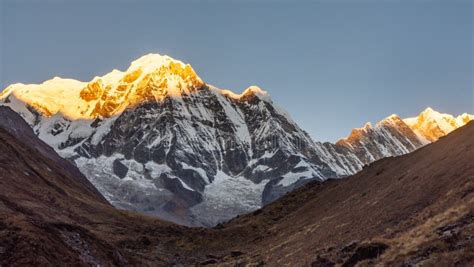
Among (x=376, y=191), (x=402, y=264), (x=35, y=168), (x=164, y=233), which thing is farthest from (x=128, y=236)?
(x=402, y=264)

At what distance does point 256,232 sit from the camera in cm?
9156

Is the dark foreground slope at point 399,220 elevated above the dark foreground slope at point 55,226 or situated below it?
below

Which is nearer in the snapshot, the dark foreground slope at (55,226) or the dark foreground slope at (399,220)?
the dark foreground slope at (399,220)

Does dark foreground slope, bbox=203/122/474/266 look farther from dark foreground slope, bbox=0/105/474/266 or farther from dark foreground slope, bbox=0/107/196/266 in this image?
dark foreground slope, bbox=0/107/196/266

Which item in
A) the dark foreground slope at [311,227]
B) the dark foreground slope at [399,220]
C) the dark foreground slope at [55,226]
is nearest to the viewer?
the dark foreground slope at [399,220]

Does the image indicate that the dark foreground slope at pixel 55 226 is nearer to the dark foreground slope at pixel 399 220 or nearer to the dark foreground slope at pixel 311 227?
the dark foreground slope at pixel 311 227

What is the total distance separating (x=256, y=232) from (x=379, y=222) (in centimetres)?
4879

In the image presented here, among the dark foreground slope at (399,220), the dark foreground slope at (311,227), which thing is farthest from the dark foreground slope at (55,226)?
the dark foreground slope at (399,220)

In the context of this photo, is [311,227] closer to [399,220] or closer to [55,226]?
[399,220]

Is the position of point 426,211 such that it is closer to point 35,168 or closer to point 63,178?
point 35,168

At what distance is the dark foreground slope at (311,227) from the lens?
110 feet

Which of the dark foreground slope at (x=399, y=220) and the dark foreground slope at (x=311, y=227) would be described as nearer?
the dark foreground slope at (x=399, y=220)

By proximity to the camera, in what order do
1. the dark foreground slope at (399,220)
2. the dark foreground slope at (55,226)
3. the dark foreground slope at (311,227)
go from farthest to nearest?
the dark foreground slope at (55,226) < the dark foreground slope at (311,227) < the dark foreground slope at (399,220)

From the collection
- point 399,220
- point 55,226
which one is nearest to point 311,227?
point 399,220
